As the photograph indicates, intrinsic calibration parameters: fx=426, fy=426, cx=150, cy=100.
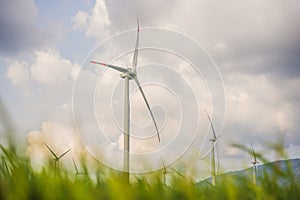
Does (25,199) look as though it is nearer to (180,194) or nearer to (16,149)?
(16,149)

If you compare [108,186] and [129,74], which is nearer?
[108,186]

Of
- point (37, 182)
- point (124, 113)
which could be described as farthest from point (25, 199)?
point (124, 113)

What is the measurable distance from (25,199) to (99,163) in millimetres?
855

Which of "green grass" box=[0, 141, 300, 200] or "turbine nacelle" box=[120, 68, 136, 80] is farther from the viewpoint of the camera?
"turbine nacelle" box=[120, 68, 136, 80]

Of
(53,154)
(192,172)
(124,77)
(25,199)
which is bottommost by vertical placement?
(25,199)

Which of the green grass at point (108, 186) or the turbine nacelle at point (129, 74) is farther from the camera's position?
the turbine nacelle at point (129, 74)

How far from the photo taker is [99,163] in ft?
11.0

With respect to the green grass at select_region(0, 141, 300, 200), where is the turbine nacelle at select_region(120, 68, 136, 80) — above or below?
above

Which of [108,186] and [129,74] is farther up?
[129,74]

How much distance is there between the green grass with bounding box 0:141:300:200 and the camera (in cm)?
246

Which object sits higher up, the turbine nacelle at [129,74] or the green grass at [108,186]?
the turbine nacelle at [129,74]

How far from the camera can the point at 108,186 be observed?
2811 mm

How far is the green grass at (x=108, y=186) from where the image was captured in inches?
96.7

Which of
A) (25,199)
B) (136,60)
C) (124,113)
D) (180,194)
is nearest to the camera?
(25,199)
